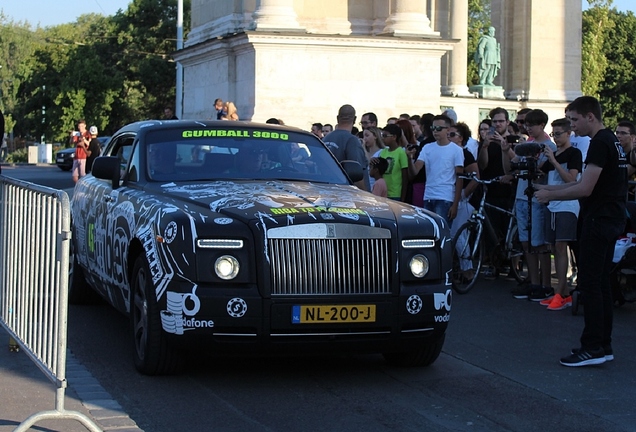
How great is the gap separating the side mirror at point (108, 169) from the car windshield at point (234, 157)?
0.28 m

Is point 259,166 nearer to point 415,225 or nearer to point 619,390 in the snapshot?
point 415,225

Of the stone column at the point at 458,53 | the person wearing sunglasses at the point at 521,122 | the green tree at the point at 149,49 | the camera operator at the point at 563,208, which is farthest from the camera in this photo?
the green tree at the point at 149,49

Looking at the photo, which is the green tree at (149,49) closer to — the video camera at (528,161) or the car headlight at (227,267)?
the video camera at (528,161)

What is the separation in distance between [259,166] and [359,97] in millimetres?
14670

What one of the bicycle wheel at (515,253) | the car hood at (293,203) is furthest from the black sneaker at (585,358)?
the bicycle wheel at (515,253)

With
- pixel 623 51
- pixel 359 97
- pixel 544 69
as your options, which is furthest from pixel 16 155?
pixel 359 97

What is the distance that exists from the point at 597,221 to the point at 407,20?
632 inches

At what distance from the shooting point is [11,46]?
115 meters

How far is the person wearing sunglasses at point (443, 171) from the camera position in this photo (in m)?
13.3

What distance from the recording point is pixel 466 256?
12.8m

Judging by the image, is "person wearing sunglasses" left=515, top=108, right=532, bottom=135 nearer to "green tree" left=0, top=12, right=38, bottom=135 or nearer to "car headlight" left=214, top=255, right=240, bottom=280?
"car headlight" left=214, top=255, right=240, bottom=280

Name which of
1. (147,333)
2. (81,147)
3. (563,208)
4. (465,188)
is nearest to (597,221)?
(563,208)

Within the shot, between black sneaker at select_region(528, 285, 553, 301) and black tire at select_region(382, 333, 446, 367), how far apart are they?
4009mm

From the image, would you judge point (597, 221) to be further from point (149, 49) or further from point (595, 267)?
point (149, 49)
